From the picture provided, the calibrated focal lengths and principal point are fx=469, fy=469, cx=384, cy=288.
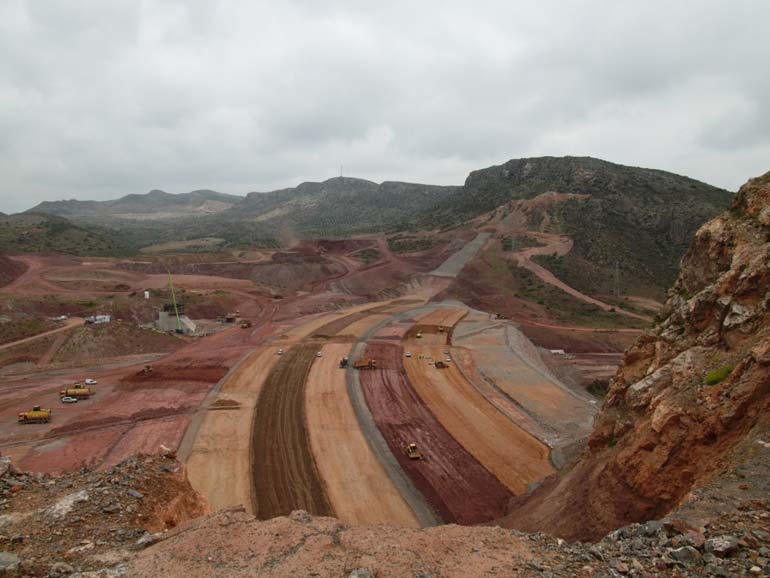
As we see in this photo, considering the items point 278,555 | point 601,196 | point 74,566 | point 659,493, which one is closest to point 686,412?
point 659,493

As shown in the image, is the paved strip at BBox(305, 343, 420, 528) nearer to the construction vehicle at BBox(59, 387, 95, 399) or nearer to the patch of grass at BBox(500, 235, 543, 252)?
the construction vehicle at BBox(59, 387, 95, 399)

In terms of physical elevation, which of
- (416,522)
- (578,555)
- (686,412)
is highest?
(686,412)

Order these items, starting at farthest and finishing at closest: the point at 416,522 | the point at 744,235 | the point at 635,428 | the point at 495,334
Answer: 1. the point at 495,334
2. the point at 416,522
3. the point at 744,235
4. the point at 635,428

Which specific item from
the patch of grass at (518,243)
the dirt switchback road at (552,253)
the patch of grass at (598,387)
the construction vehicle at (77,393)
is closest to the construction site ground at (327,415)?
the construction vehicle at (77,393)

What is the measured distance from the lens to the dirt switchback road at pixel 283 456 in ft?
77.0

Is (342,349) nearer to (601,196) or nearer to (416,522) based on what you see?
(416,522)

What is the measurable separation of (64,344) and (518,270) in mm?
74933

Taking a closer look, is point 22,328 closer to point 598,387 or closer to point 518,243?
point 598,387

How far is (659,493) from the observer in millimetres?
14172

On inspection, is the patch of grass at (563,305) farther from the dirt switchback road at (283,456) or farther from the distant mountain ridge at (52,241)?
the distant mountain ridge at (52,241)

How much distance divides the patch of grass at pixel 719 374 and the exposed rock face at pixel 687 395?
32mm

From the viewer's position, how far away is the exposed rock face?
13.0 meters

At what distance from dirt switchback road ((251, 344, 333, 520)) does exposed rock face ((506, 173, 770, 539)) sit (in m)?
10.7

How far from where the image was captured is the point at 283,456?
2816 centimetres
